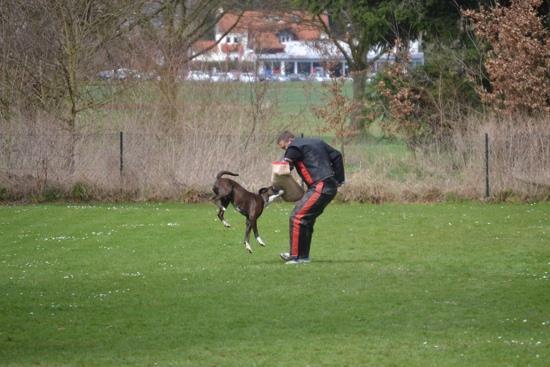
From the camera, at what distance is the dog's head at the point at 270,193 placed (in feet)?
57.6

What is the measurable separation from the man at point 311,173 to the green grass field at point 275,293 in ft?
2.42

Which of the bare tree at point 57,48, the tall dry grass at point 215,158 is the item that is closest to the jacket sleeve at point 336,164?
the tall dry grass at point 215,158

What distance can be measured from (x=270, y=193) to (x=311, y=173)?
1.38 m

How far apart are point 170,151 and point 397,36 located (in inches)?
356

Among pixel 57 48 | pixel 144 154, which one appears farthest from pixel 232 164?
pixel 57 48

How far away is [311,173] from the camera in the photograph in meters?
16.6

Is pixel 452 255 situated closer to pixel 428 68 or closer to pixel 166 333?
pixel 166 333

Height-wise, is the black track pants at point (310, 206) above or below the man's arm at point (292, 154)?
below

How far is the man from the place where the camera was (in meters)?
16.4

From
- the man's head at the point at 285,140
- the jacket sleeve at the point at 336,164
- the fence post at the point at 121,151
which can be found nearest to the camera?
the man's head at the point at 285,140

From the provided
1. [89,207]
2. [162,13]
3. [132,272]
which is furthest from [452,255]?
[162,13]

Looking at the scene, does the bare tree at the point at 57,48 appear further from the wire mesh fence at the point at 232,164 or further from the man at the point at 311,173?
the man at the point at 311,173

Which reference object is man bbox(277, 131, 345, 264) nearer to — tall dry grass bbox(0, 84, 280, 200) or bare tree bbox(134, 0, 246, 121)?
tall dry grass bbox(0, 84, 280, 200)

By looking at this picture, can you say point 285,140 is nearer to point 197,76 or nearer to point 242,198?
point 242,198
